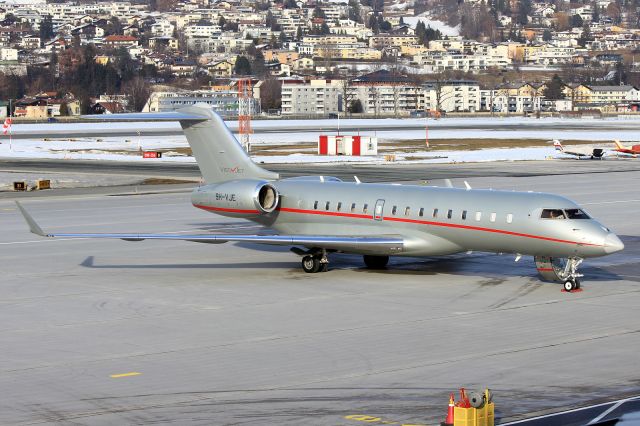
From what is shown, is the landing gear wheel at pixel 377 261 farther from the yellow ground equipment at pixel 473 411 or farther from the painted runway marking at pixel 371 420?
the yellow ground equipment at pixel 473 411

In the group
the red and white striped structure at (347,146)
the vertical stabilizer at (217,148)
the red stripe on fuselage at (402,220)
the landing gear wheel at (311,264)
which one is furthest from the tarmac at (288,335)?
the red and white striped structure at (347,146)

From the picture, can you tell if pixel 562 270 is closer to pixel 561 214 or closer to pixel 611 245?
pixel 561 214

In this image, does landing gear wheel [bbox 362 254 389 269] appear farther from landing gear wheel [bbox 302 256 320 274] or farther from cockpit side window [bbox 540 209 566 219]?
cockpit side window [bbox 540 209 566 219]

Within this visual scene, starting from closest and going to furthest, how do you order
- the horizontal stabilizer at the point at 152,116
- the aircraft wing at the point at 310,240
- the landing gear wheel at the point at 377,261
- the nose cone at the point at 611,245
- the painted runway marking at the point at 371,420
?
the painted runway marking at the point at 371,420
the nose cone at the point at 611,245
the aircraft wing at the point at 310,240
the horizontal stabilizer at the point at 152,116
the landing gear wheel at the point at 377,261

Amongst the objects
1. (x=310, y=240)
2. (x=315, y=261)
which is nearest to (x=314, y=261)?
(x=315, y=261)

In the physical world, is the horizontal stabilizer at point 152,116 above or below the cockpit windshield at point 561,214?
above

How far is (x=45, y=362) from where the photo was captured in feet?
77.2

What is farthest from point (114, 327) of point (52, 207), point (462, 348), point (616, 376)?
point (52, 207)

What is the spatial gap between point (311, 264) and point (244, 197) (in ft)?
10.4

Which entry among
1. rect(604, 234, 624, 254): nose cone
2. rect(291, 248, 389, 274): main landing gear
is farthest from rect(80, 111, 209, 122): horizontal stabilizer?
rect(604, 234, 624, 254): nose cone

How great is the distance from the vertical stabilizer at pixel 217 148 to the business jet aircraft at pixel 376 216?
34 millimetres

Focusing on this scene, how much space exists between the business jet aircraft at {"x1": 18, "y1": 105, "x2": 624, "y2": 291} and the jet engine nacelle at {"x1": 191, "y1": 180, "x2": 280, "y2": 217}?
0.11 feet

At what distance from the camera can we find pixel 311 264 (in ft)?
117

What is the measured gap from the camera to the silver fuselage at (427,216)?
104 feet
